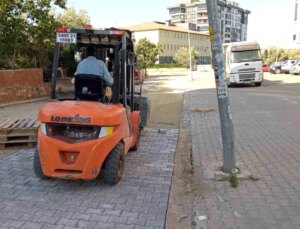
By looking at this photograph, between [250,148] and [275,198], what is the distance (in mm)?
2900

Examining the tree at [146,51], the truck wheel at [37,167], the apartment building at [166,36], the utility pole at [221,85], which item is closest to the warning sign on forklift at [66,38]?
the truck wheel at [37,167]

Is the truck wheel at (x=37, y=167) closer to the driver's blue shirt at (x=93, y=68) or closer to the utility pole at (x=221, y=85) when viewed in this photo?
the driver's blue shirt at (x=93, y=68)

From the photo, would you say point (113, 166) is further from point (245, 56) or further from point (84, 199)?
point (245, 56)

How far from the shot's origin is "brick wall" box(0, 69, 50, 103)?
50.2 feet

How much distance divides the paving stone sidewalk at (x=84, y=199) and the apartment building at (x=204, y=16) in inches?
5371

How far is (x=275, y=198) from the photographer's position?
517 cm

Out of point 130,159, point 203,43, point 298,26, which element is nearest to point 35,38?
point 130,159

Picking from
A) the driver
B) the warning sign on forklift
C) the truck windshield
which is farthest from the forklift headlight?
the truck windshield

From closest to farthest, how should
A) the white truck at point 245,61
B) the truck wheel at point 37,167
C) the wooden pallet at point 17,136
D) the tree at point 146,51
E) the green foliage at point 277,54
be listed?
the truck wheel at point 37,167, the wooden pallet at point 17,136, the white truck at point 245,61, the tree at point 146,51, the green foliage at point 277,54

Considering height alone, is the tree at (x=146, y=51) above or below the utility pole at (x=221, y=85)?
above

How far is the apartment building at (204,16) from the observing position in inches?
5561

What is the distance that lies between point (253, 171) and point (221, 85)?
157 cm

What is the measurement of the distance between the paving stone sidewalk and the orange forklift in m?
0.28

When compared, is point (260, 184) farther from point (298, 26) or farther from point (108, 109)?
point (298, 26)
